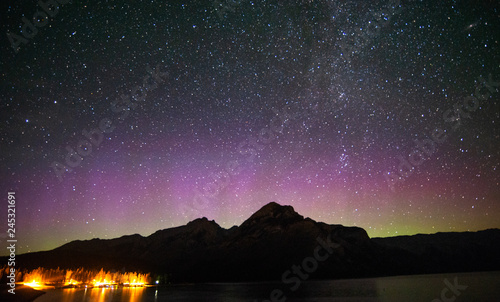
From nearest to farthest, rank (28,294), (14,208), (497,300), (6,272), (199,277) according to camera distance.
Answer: (14,208) → (28,294) → (497,300) → (6,272) → (199,277)

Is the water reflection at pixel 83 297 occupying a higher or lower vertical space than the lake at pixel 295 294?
higher

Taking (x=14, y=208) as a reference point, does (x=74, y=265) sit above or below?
below

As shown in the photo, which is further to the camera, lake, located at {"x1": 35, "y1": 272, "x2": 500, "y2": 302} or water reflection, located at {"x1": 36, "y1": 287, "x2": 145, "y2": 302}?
lake, located at {"x1": 35, "y1": 272, "x2": 500, "y2": 302}

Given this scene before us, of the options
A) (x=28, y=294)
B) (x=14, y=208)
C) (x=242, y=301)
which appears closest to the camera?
(x=14, y=208)

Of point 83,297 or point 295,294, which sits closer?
point 83,297

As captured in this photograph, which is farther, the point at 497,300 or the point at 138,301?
the point at 138,301

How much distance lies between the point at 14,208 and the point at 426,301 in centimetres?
5390

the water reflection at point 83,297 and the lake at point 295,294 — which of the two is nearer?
the water reflection at point 83,297

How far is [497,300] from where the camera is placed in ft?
152

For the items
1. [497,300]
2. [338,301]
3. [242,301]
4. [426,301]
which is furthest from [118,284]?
[497,300]

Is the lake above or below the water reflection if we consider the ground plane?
below

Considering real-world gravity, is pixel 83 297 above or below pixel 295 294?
above

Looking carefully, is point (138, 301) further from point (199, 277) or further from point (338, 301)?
point (199, 277)

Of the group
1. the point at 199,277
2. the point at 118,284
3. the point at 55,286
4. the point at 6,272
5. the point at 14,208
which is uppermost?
the point at 14,208
